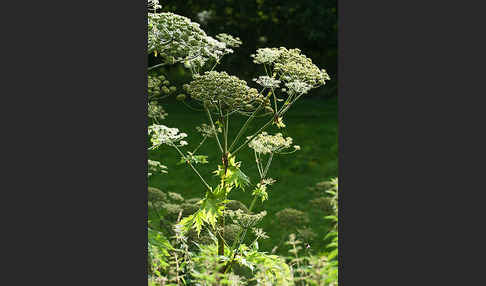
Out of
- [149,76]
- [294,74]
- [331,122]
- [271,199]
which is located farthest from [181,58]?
[331,122]

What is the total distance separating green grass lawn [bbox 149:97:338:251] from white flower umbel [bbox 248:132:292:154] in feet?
0.24

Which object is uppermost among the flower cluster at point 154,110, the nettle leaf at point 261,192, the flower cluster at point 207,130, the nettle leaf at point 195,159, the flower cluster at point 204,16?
the flower cluster at point 204,16

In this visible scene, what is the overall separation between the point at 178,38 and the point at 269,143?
87cm

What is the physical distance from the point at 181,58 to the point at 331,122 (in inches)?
55.7

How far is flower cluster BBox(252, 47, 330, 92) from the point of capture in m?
3.96

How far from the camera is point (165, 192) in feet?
14.3

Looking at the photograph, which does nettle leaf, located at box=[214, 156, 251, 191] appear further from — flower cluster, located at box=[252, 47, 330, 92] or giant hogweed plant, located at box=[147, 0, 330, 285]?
flower cluster, located at box=[252, 47, 330, 92]

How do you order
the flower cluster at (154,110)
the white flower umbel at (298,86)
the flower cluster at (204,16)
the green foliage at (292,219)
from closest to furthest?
1. the white flower umbel at (298,86)
2. the green foliage at (292,219)
3. the flower cluster at (154,110)
4. the flower cluster at (204,16)

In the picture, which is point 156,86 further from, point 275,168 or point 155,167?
point 275,168

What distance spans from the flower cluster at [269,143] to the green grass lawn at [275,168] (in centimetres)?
7

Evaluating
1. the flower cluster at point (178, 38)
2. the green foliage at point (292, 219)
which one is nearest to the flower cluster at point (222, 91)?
the flower cluster at point (178, 38)

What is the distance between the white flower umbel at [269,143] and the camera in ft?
13.3

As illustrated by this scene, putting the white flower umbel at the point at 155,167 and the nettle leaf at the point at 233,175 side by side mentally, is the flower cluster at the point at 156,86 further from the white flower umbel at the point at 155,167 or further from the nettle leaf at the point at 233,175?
the nettle leaf at the point at 233,175

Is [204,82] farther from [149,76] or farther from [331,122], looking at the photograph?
[331,122]
